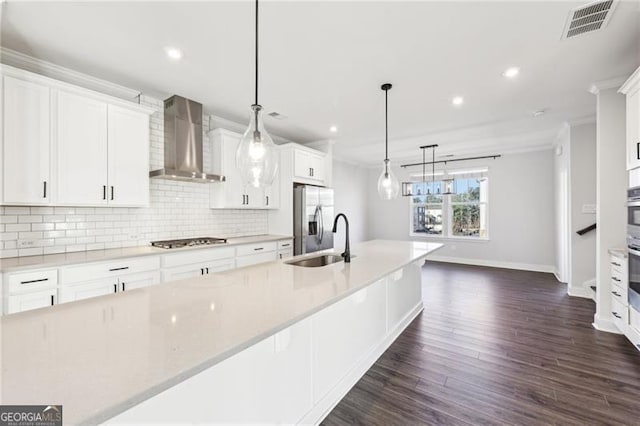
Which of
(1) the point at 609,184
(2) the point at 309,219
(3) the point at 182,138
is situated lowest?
(2) the point at 309,219

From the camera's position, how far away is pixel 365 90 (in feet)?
10.5

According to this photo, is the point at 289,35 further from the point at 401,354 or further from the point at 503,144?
the point at 503,144

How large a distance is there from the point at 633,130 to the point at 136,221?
4.99 metres

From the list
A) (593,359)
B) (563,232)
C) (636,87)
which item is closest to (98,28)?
(636,87)

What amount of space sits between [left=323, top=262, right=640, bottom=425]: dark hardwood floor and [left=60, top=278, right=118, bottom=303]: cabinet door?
2.14 meters

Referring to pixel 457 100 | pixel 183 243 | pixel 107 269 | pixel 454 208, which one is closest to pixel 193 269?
pixel 183 243

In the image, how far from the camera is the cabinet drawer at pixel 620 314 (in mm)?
2662

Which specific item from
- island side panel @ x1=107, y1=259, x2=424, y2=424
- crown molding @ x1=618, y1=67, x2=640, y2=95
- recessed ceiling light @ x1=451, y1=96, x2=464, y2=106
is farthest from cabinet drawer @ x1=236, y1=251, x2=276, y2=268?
crown molding @ x1=618, y1=67, x2=640, y2=95

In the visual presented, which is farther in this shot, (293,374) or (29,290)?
(29,290)

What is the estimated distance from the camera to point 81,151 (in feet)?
8.73

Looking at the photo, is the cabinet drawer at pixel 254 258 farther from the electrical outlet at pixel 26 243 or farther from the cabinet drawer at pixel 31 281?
the electrical outlet at pixel 26 243

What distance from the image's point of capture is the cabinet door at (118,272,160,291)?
265 centimetres

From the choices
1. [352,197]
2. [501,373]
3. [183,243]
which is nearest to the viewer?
[501,373]

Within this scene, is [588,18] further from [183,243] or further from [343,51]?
[183,243]
